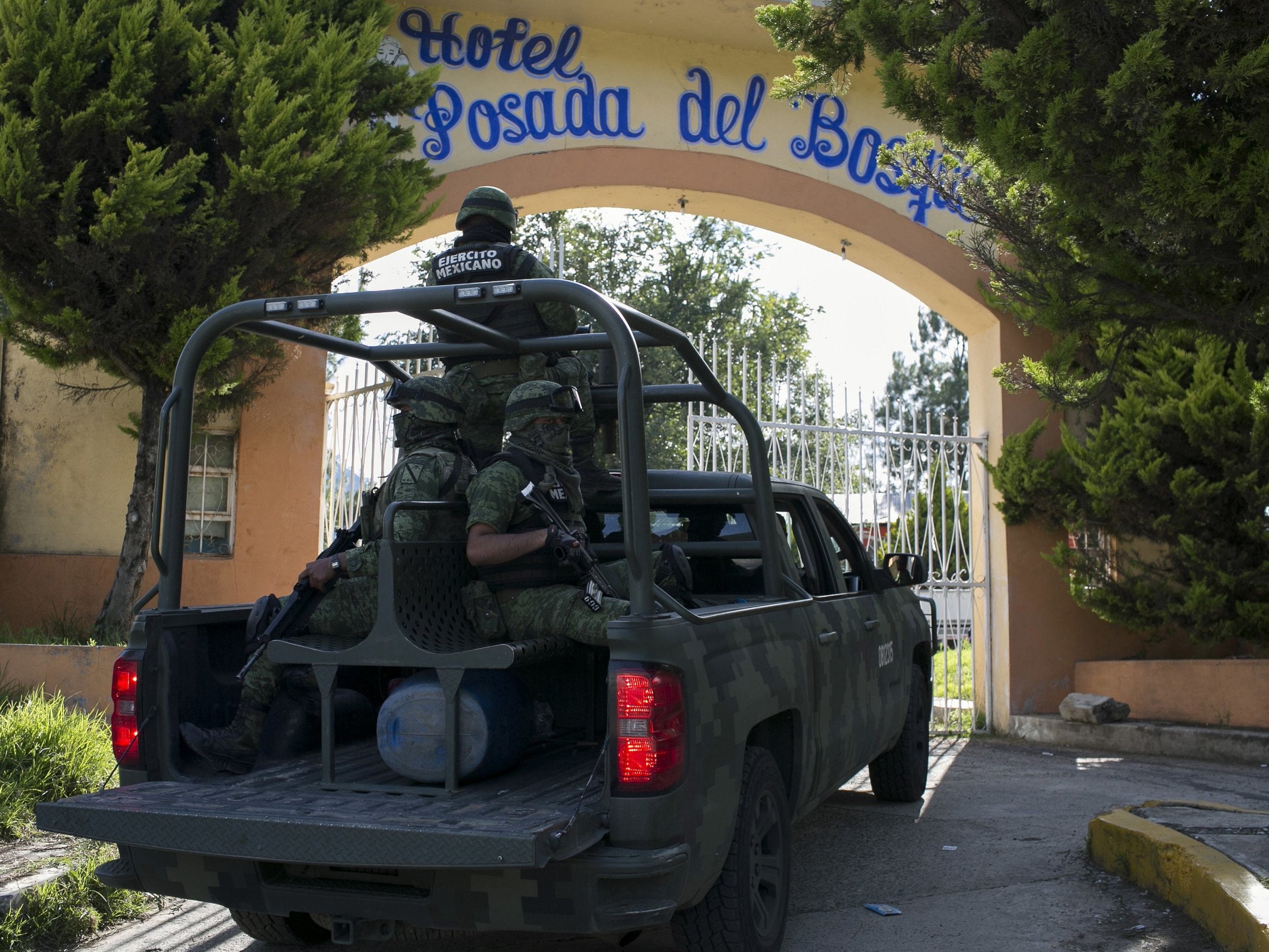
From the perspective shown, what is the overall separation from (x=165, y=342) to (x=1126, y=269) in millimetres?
5155

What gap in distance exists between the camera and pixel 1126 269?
5027 mm

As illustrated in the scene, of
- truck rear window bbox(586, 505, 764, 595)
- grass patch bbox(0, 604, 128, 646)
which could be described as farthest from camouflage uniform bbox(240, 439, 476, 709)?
grass patch bbox(0, 604, 128, 646)

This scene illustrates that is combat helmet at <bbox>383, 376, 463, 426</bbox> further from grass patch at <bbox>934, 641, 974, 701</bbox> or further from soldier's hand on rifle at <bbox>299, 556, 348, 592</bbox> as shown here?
grass patch at <bbox>934, 641, 974, 701</bbox>

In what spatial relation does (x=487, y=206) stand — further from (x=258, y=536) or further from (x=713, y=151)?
(x=713, y=151)

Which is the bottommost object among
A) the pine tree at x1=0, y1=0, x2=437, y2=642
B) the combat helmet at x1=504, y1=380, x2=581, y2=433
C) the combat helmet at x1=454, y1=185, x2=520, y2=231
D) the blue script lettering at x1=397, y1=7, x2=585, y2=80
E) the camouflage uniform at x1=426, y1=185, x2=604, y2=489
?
the combat helmet at x1=504, y1=380, x2=581, y2=433

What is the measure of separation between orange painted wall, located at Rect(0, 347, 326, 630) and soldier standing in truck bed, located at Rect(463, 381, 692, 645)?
4624mm

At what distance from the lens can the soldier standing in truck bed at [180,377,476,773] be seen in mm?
3771

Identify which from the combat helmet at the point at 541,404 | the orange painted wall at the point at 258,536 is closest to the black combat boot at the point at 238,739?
the combat helmet at the point at 541,404

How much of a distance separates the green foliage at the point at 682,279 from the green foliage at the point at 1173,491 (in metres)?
10.8

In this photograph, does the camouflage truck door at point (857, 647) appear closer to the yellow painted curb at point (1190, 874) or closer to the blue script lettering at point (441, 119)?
the yellow painted curb at point (1190, 874)

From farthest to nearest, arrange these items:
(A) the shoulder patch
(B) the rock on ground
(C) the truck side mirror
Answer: (B) the rock on ground → (C) the truck side mirror → (A) the shoulder patch

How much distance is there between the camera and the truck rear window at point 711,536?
4812 millimetres

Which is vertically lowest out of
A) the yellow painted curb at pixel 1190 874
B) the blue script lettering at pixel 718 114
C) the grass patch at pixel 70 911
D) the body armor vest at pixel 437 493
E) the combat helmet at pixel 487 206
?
the grass patch at pixel 70 911

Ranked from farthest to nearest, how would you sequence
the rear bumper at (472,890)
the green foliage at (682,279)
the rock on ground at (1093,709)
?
the green foliage at (682,279) < the rock on ground at (1093,709) < the rear bumper at (472,890)
